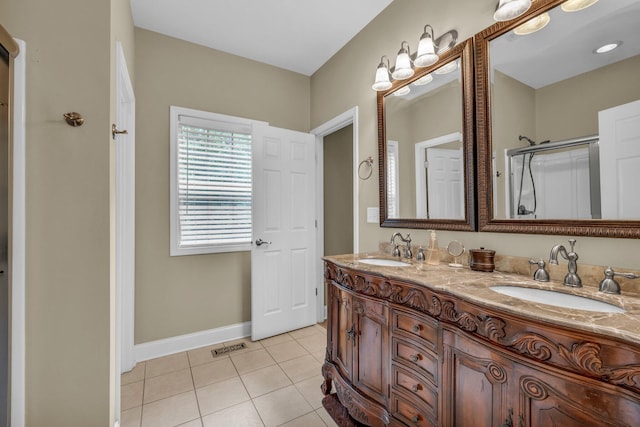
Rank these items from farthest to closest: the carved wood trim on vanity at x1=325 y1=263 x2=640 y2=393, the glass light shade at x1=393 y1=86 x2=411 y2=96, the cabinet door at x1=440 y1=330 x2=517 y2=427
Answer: the glass light shade at x1=393 y1=86 x2=411 y2=96 < the cabinet door at x1=440 y1=330 x2=517 y2=427 < the carved wood trim on vanity at x1=325 y1=263 x2=640 y2=393

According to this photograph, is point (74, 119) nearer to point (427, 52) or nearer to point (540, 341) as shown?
point (427, 52)

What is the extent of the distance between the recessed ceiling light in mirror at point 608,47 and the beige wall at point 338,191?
237 cm

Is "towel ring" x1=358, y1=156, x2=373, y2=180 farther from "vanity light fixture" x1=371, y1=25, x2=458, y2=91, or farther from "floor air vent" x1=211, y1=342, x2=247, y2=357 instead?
"floor air vent" x1=211, y1=342, x2=247, y2=357

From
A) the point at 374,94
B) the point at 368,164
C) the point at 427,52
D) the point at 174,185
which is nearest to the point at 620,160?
the point at 427,52

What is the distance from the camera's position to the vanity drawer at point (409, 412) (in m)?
1.14

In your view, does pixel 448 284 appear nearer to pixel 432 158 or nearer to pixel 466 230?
pixel 466 230

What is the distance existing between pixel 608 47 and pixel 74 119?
2317 millimetres

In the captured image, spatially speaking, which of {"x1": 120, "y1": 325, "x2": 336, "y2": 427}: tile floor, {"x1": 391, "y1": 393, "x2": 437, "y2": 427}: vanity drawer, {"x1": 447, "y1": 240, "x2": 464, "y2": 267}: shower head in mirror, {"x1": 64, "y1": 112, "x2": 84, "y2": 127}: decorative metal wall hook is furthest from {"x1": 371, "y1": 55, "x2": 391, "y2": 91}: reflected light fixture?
{"x1": 120, "y1": 325, "x2": 336, "y2": 427}: tile floor

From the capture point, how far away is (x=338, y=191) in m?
3.39

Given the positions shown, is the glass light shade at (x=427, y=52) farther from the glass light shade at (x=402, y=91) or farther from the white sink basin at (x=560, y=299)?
the white sink basin at (x=560, y=299)

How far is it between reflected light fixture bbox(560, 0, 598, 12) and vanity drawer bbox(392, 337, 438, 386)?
1591mm

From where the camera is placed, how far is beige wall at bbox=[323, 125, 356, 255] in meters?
3.34

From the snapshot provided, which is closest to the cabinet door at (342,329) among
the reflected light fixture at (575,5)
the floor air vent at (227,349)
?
the floor air vent at (227,349)

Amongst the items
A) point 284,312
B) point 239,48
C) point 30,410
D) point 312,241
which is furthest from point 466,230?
point 239,48
